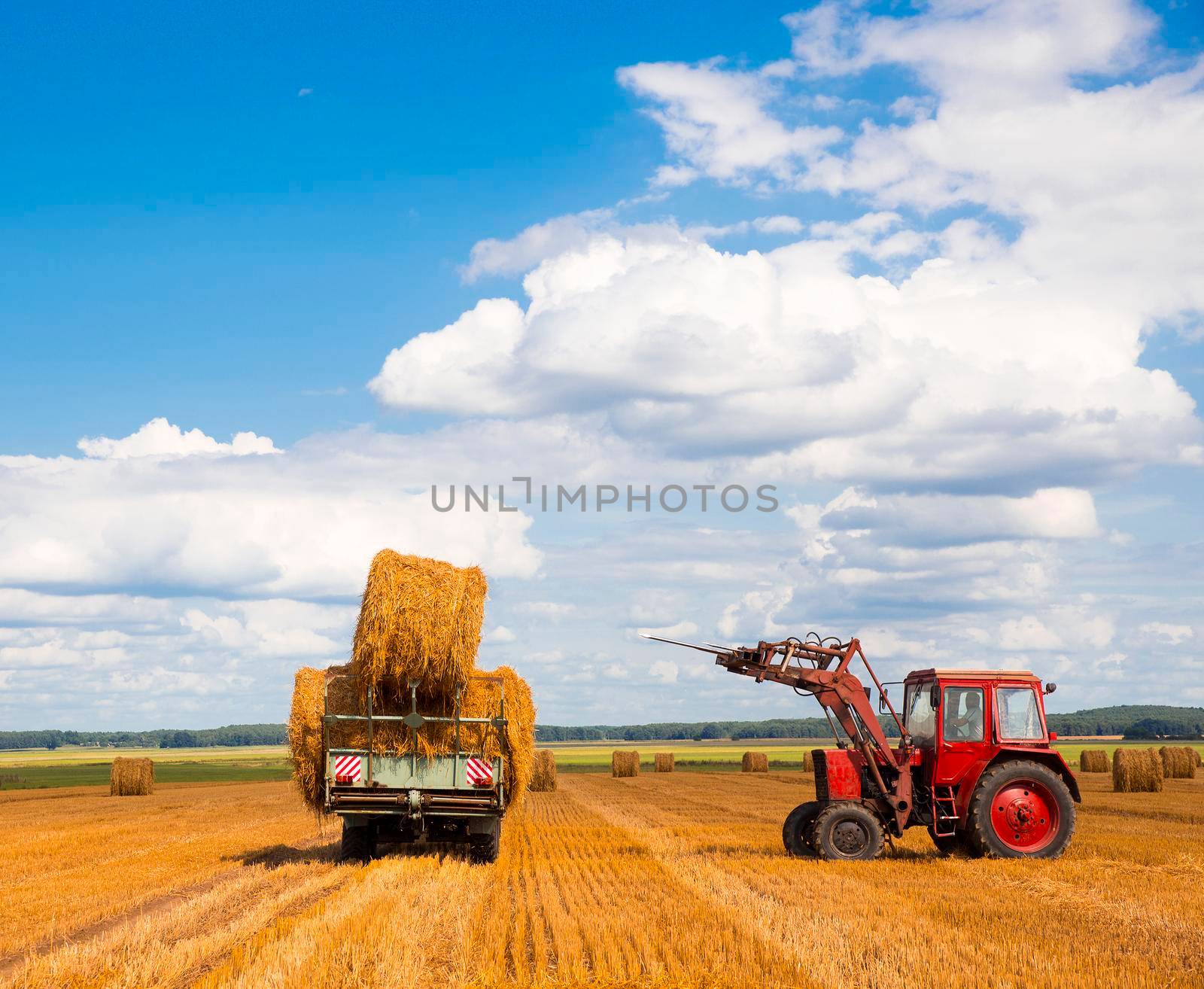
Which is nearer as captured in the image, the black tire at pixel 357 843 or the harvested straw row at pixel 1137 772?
the black tire at pixel 357 843

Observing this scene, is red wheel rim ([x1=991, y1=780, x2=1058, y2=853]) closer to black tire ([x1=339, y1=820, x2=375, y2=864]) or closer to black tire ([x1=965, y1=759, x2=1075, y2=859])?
black tire ([x1=965, y1=759, x2=1075, y2=859])

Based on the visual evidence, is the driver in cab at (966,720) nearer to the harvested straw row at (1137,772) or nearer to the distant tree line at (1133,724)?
the harvested straw row at (1137,772)

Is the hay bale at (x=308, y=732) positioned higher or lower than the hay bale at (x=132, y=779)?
higher

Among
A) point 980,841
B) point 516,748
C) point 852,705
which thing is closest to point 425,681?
point 516,748

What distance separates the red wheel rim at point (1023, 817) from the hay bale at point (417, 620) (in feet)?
25.3

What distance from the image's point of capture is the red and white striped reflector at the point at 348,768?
53.6 feet

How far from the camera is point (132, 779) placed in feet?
140

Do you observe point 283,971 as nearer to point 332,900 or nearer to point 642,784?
point 332,900

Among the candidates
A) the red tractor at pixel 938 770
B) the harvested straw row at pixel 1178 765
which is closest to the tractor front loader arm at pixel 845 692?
the red tractor at pixel 938 770

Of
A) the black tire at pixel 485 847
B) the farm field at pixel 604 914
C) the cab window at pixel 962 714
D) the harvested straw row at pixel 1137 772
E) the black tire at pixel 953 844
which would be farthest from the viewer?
the harvested straw row at pixel 1137 772

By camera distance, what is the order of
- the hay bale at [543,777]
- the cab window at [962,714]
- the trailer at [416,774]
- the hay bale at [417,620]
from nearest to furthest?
the hay bale at [417,620], the trailer at [416,774], the cab window at [962,714], the hay bale at [543,777]

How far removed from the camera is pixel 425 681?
52.4 feet

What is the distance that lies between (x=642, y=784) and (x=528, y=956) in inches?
1476

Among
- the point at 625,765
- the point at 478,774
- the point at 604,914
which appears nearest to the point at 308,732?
the point at 478,774
